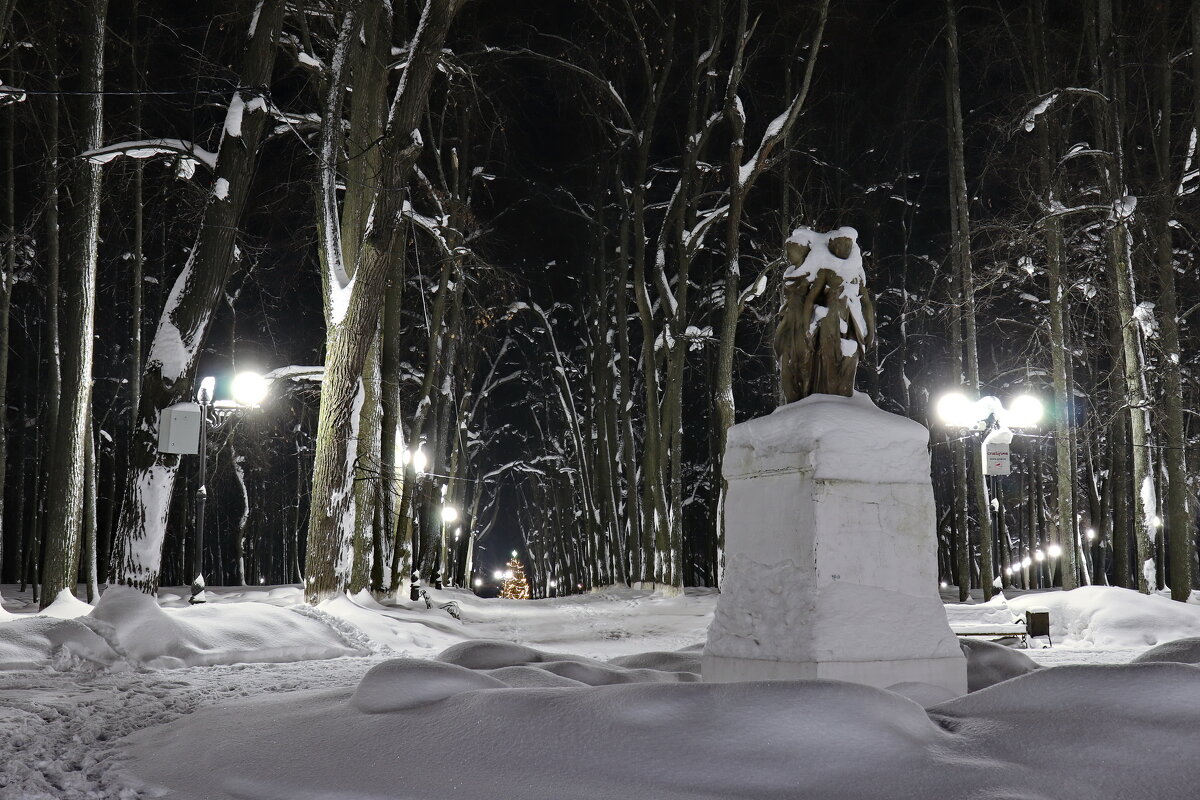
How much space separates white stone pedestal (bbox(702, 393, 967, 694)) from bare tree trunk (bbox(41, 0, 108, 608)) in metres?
10.4

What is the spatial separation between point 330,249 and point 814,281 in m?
8.42

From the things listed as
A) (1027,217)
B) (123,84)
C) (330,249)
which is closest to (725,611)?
(330,249)

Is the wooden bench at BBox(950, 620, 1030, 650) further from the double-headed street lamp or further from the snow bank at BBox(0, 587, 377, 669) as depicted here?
the snow bank at BBox(0, 587, 377, 669)

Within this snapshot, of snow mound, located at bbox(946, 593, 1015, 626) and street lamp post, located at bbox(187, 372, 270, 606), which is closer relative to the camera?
snow mound, located at bbox(946, 593, 1015, 626)

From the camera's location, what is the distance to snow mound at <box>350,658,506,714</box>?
16.9 feet

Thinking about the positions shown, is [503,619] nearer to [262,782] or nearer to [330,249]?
[330,249]

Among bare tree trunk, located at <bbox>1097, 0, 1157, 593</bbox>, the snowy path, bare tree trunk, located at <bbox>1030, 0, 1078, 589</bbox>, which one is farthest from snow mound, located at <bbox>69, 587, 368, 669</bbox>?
bare tree trunk, located at <bbox>1097, 0, 1157, 593</bbox>

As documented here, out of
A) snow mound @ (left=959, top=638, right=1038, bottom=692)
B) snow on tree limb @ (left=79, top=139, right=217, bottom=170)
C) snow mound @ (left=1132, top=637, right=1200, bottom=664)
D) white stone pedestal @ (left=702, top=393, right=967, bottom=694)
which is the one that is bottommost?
snow mound @ (left=959, top=638, right=1038, bottom=692)

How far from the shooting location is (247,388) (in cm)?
1486

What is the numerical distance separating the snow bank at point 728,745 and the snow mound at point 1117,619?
8574 millimetres

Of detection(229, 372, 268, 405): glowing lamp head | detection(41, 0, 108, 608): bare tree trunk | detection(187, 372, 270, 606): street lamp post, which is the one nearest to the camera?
detection(41, 0, 108, 608): bare tree trunk

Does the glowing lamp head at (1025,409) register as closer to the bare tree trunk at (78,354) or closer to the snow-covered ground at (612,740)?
the snow-covered ground at (612,740)

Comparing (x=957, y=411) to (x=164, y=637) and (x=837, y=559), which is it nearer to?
(x=837, y=559)

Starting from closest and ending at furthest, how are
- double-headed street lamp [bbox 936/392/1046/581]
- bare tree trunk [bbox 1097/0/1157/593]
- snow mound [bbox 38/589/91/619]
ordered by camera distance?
snow mound [bbox 38/589/91/619], bare tree trunk [bbox 1097/0/1157/593], double-headed street lamp [bbox 936/392/1046/581]
